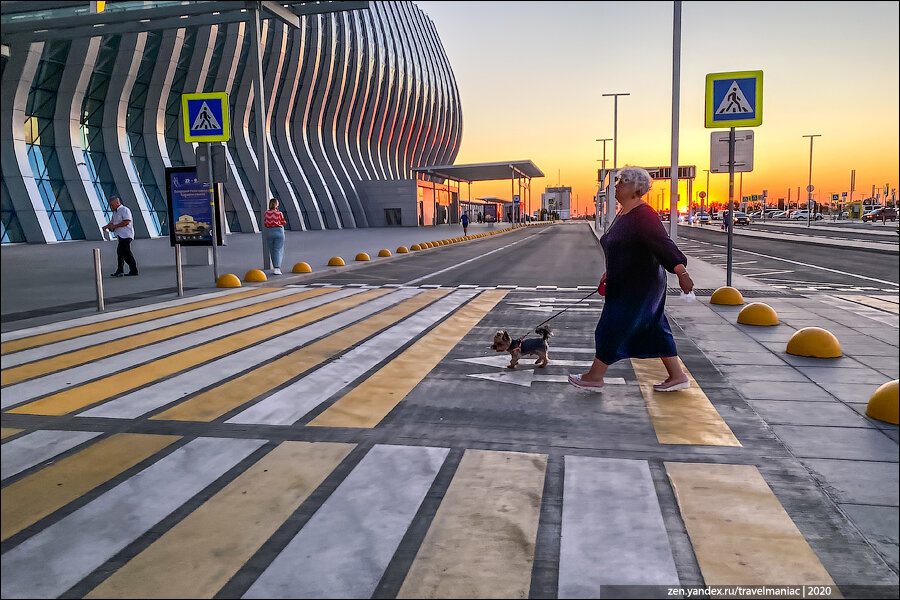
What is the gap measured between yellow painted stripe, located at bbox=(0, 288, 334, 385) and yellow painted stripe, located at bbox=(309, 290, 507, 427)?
269 cm

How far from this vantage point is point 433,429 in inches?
185

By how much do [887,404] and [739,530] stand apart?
235cm

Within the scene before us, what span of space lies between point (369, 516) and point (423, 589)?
71 centimetres

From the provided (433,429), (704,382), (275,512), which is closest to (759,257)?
(704,382)

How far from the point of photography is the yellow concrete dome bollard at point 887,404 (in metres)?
4.64

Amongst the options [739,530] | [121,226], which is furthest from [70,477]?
[121,226]

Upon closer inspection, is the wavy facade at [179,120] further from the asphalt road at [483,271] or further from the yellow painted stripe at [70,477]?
the yellow painted stripe at [70,477]

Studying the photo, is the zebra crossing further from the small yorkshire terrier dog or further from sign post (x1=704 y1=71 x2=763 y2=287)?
sign post (x1=704 y1=71 x2=763 y2=287)

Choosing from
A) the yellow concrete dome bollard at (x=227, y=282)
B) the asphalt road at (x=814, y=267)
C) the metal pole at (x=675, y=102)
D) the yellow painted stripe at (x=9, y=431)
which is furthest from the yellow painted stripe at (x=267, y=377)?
the metal pole at (x=675, y=102)

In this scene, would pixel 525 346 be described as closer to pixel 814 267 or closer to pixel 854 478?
pixel 854 478

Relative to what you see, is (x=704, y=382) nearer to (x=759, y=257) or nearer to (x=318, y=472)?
(x=318, y=472)

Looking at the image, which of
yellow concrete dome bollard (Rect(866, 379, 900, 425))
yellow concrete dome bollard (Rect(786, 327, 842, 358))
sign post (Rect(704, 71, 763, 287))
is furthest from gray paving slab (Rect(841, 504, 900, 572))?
sign post (Rect(704, 71, 763, 287))

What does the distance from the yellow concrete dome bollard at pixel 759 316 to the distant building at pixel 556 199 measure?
13073 centimetres

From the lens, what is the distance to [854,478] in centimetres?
373
